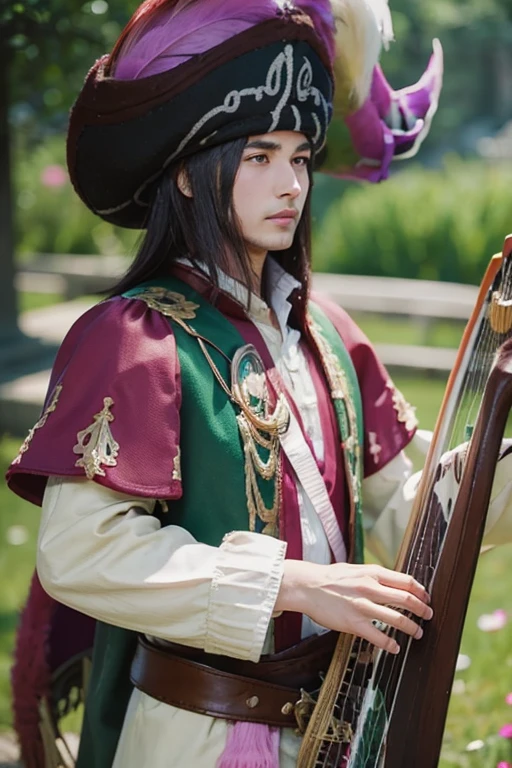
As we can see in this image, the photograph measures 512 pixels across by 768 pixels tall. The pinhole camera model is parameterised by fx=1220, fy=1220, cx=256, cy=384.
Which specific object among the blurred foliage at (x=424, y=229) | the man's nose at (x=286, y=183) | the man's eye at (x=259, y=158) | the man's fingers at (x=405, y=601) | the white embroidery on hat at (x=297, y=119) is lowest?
the blurred foliage at (x=424, y=229)

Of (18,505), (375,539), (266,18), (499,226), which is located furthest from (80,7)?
(499,226)

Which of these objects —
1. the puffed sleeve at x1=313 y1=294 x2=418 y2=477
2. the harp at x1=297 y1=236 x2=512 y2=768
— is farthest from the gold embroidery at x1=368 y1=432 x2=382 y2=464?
the harp at x1=297 y1=236 x2=512 y2=768

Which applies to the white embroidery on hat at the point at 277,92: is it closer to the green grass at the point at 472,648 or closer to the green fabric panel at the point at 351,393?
the green fabric panel at the point at 351,393

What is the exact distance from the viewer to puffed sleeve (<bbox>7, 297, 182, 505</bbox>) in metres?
2.04

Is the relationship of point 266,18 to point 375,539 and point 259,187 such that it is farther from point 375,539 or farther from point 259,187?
point 375,539

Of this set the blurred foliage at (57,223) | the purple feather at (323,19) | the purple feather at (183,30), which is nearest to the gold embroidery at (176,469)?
the purple feather at (183,30)

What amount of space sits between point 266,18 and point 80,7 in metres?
1.52

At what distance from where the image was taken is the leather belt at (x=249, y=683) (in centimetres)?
217

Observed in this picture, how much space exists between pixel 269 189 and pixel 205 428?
1.47ft

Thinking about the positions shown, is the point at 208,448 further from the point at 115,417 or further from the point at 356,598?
the point at 356,598

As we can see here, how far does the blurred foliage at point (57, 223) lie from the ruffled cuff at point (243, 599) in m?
10.3

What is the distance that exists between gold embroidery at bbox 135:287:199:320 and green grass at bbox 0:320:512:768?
170 centimetres

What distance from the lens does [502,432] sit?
1.96 meters

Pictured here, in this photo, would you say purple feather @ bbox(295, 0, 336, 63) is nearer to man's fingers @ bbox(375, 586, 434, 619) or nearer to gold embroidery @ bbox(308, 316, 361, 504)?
gold embroidery @ bbox(308, 316, 361, 504)
